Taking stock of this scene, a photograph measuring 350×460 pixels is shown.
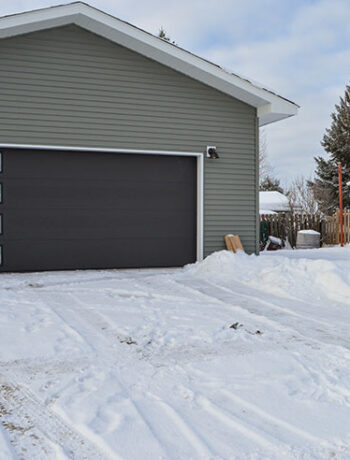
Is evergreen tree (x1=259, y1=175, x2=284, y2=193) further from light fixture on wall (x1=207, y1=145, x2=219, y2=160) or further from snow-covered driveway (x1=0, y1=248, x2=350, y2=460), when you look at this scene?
snow-covered driveway (x1=0, y1=248, x2=350, y2=460)

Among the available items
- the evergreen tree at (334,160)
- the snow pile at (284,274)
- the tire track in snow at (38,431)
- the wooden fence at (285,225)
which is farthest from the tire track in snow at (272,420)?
the evergreen tree at (334,160)

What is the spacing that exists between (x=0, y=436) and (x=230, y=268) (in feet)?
18.3

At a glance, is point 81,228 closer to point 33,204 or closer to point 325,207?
point 33,204

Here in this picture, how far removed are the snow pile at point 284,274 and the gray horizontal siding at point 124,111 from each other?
1511 mm

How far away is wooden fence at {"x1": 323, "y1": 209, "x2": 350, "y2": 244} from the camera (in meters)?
15.9

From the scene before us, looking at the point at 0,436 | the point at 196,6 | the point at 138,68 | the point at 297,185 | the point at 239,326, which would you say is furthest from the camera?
the point at 297,185

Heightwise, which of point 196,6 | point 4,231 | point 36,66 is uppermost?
point 196,6

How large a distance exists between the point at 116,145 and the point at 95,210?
3.94 ft

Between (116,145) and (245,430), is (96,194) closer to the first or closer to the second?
(116,145)

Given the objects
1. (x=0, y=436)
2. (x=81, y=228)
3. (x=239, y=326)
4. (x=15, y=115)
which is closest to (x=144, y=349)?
(x=239, y=326)

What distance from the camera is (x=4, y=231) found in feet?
27.0

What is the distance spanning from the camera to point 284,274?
21.9ft

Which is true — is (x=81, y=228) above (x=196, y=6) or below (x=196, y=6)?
below

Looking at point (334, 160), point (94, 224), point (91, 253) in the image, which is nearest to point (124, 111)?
point (94, 224)
